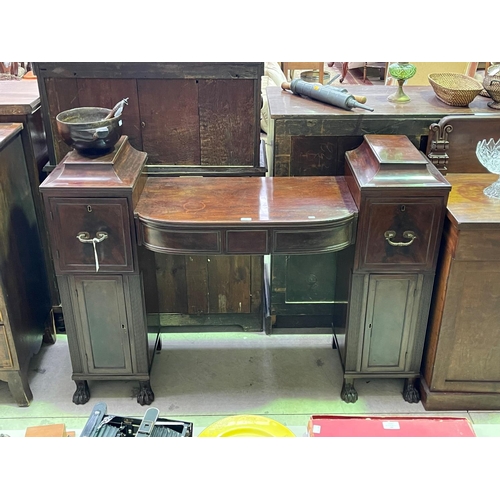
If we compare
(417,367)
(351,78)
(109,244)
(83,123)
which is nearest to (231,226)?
(109,244)

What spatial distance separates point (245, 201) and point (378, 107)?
2.40 ft

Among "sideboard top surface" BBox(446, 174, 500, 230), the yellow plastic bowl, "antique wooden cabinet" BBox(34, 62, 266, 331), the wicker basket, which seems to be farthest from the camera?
the wicker basket

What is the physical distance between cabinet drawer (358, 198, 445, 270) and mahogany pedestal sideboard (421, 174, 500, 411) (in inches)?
2.3

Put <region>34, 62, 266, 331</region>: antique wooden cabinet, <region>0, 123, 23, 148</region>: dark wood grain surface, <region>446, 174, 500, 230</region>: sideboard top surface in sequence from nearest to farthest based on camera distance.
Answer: <region>446, 174, 500, 230</region>: sideboard top surface → <region>0, 123, 23, 148</region>: dark wood grain surface → <region>34, 62, 266, 331</region>: antique wooden cabinet

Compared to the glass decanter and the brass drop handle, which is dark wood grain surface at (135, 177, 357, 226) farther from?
the glass decanter

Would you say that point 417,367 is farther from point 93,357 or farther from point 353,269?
point 93,357

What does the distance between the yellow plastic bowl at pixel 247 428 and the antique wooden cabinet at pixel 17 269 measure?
3.50 feet

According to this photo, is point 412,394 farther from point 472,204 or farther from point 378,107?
point 378,107

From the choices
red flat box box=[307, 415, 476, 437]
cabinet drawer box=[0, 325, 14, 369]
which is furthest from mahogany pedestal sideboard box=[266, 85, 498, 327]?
cabinet drawer box=[0, 325, 14, 369]

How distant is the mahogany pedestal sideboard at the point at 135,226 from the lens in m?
1.93

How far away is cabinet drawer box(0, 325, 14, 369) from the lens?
7.12 ft

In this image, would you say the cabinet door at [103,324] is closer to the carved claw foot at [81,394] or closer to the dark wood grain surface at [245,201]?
the carved claw foot at [81,394]

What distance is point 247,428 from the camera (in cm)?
151

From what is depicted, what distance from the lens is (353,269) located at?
2.09 meters
